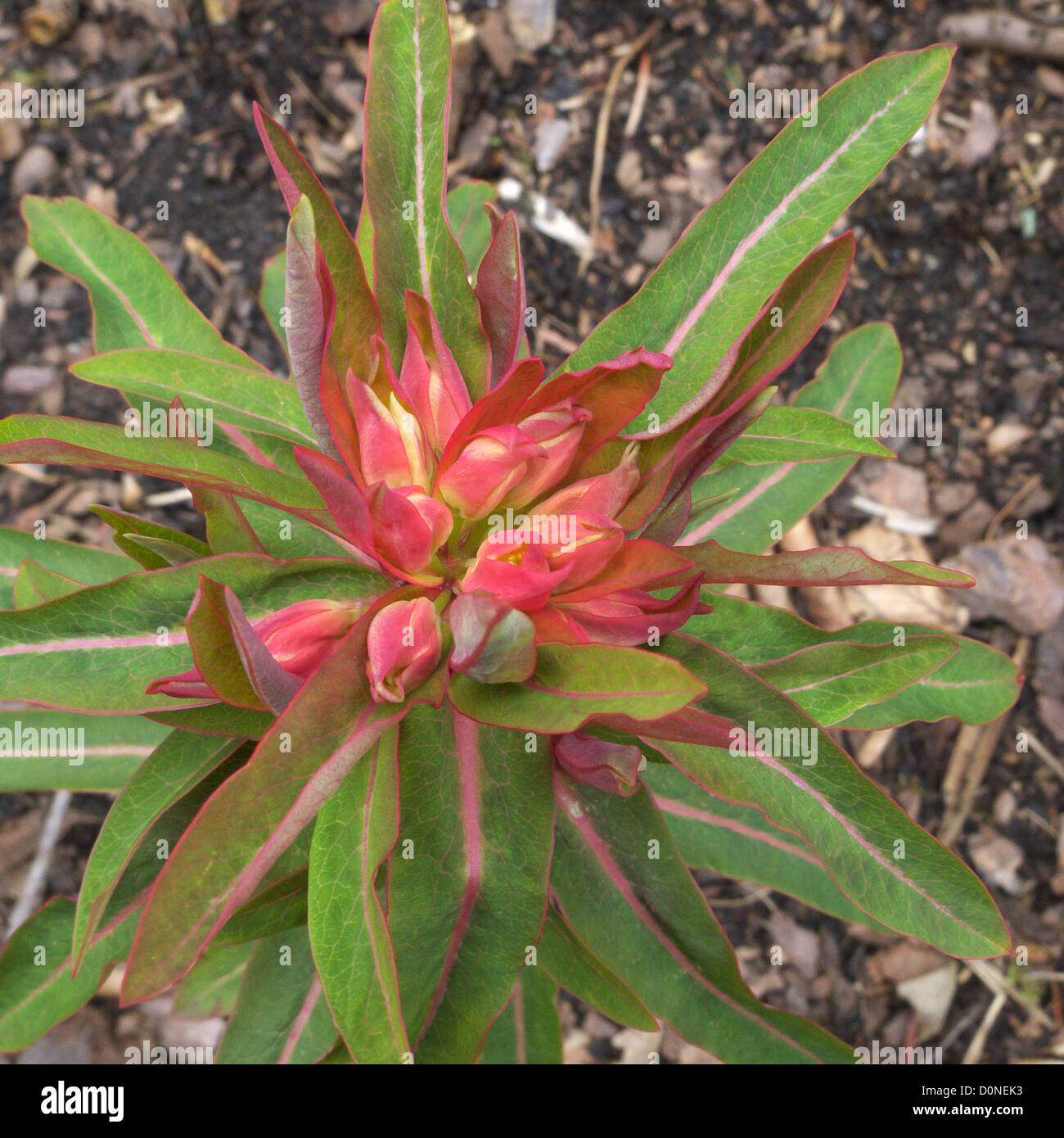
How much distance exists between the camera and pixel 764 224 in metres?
1.32

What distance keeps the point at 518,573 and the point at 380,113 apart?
2.27 ft

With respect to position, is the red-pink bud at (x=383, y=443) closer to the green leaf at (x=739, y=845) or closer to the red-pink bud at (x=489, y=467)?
the red-pink bud at (x=489, y=467)

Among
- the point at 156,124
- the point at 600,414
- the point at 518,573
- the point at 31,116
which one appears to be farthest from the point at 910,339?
the point at 31,116

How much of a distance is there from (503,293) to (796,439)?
45 centimetres

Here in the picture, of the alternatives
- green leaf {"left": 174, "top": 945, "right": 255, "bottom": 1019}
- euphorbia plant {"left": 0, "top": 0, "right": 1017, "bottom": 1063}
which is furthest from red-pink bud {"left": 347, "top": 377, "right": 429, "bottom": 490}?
green leaf {"left": 174, "top": 945, "right": 255, "bottom": 1019}

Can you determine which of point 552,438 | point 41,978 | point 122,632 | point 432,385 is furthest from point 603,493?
point 41,978

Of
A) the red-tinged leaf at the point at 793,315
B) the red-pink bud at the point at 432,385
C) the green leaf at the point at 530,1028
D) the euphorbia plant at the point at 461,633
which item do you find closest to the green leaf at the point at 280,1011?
the euphorbia plant at the point at 461,633

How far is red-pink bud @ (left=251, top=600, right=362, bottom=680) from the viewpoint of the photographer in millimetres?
1133

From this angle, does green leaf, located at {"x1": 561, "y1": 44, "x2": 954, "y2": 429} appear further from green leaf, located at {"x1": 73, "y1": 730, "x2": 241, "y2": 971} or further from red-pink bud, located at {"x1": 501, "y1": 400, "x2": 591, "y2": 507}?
green leaf, located at {"x1": 73, "y1": 730, "x2": 241, "y2": 971}

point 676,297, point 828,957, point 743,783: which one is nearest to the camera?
point 743,783

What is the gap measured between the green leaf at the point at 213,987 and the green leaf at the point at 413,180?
1334mm

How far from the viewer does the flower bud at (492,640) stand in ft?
3.15

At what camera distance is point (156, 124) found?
259cm

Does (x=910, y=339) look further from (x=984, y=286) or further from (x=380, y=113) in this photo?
(x=380, y=113)
